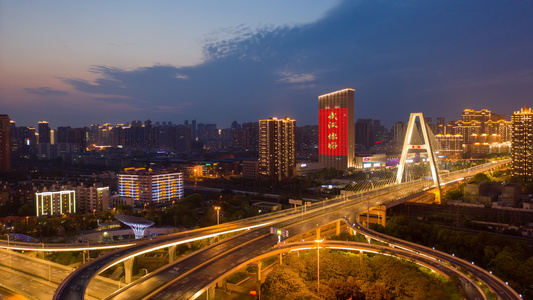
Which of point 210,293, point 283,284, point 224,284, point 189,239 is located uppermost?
point 189,239

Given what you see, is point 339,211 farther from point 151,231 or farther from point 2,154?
point 2,154

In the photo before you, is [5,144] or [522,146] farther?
[5,144]

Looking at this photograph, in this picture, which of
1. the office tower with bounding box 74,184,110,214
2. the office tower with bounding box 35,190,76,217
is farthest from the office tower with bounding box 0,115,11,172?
the office tower with bounding box 35,190,76,217

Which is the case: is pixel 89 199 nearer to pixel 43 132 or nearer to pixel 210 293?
pixel 210 293

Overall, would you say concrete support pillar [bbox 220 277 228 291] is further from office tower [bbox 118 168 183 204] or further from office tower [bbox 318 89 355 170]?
office tower [bbox 318 89 355 170]

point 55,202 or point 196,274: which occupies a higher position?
point 196,274

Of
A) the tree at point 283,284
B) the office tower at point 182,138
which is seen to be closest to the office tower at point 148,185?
the tree at point 283,284

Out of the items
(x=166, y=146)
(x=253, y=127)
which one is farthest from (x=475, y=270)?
(x=166, y=146)

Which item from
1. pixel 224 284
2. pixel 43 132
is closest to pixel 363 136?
pixel 43 132

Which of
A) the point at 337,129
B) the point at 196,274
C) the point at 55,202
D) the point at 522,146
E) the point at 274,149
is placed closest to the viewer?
the point at 196,274
